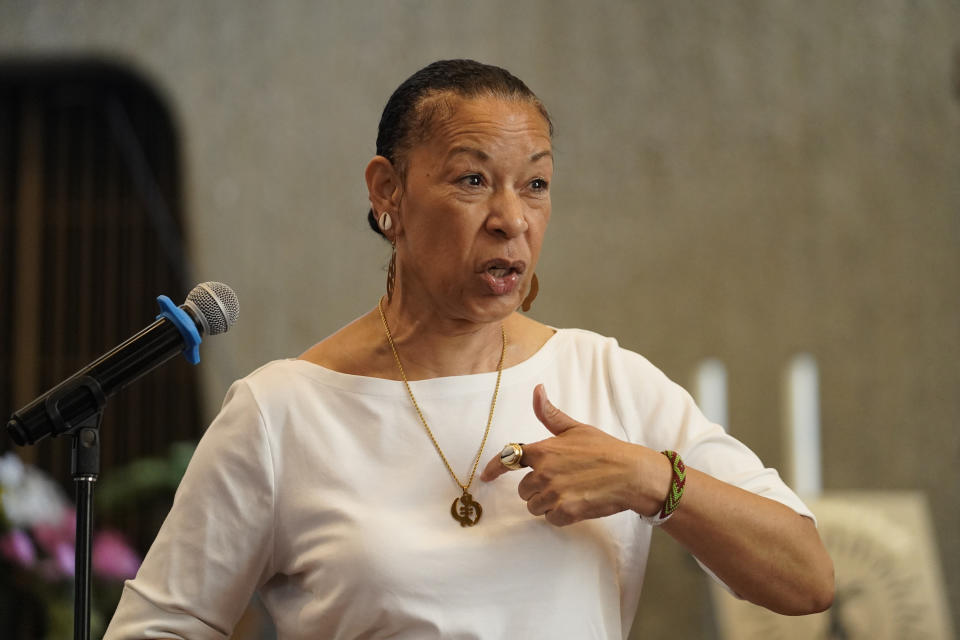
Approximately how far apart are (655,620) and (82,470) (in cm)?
331

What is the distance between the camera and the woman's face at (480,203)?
4.93 feet

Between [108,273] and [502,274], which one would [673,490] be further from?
[108,273]

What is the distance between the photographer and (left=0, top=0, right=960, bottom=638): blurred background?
13.8 feet

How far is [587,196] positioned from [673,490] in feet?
10.0

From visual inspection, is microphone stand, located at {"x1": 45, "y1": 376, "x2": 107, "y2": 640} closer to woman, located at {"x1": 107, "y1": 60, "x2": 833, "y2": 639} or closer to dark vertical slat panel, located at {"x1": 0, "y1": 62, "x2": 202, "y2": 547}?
woman, located at {"x1": 107, "y1": 60, "x2": 833, "y2": 639}

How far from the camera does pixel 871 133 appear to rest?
4.25 meters

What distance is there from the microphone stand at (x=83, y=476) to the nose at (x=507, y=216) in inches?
23.1

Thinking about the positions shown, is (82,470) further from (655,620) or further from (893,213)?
(893,213)

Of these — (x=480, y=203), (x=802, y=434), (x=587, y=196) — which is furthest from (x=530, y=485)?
(x=587, y=196)

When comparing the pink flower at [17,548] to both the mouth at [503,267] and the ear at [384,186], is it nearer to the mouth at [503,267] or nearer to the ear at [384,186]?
the ear at [384,186]

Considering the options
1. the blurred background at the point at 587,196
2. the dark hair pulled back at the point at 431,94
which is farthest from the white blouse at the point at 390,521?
the blurred background at the point at 587,196

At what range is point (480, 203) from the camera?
1504 mm

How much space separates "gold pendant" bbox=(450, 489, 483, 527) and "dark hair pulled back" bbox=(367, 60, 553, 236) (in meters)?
0.52

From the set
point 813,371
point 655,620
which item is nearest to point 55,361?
point 655,620
